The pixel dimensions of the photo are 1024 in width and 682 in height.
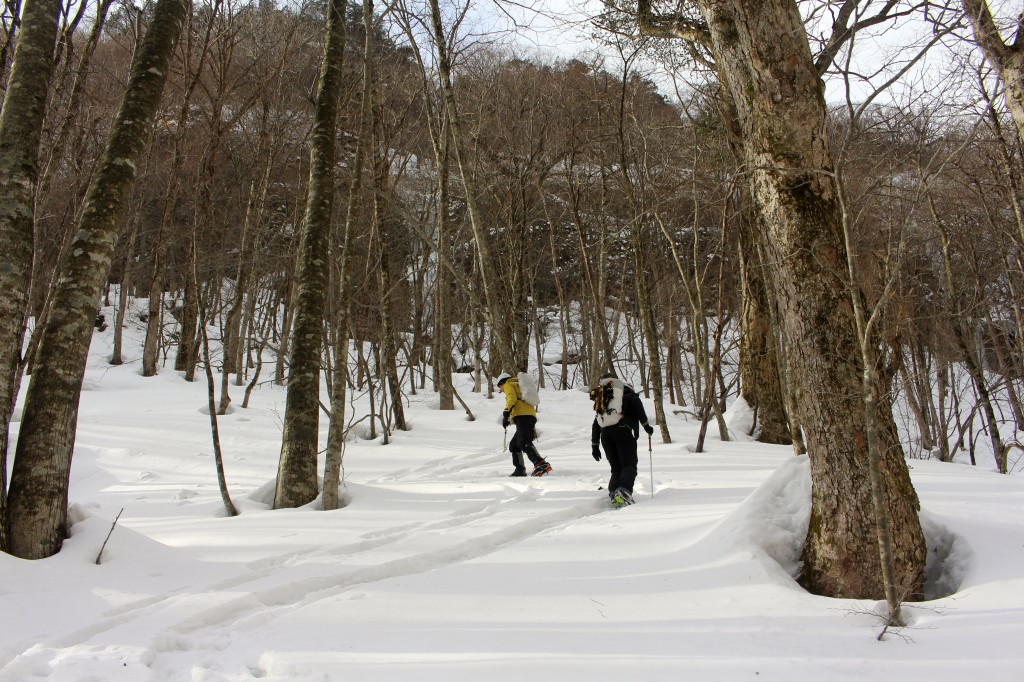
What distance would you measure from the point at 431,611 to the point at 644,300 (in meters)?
10.1

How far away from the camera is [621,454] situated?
22.2 ft

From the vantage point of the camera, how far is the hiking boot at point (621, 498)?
20.4 ft

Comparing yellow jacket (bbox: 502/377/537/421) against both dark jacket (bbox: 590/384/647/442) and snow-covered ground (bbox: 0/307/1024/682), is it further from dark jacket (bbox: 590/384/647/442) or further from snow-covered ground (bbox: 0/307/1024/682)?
snow-covered ground (bbox: 0/307/1024/682)

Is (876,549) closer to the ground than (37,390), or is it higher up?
closer to the ground

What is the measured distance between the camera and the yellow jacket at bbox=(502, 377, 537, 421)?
344 inches

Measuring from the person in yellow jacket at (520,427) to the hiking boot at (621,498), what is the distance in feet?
6.74

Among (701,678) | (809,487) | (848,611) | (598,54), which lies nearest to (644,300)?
(598,54)

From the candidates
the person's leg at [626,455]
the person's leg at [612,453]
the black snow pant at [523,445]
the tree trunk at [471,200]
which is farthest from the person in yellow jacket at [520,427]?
the person's leg at [626,455]

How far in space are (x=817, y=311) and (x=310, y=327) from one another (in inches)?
211

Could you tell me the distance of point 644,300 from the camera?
12.6 m

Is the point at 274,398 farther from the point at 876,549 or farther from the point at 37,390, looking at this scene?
the point at 876,549

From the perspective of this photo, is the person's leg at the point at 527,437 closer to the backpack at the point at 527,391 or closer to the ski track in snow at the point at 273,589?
the backpack at the point at 527,391

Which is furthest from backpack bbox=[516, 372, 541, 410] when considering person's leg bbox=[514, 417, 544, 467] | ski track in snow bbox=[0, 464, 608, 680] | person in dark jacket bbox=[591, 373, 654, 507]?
ski track in snow bbox=[0, 464, 608, 680]

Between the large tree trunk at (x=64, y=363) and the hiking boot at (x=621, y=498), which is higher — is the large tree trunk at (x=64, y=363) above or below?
above
